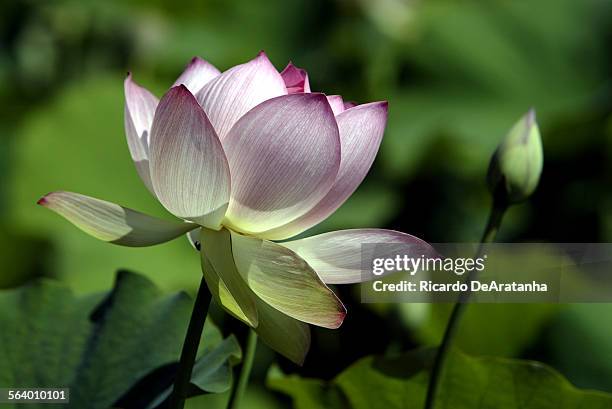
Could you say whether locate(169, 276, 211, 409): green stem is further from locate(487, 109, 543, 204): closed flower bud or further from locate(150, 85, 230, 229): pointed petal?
locate(487, 109, 543, 204): closed flower bud

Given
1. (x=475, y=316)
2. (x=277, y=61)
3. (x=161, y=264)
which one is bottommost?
(x=161, y=264)

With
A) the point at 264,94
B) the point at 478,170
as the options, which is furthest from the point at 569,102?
the point at 264,94

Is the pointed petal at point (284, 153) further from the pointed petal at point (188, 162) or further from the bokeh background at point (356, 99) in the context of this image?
the bokeh background at point (356, 99)

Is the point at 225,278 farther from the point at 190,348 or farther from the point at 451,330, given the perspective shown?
the point at 451,330

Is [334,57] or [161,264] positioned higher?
[334,57]

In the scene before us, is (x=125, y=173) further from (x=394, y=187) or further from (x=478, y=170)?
(x=478, y=170)

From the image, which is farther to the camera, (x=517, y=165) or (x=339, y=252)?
(x=517, y=165)

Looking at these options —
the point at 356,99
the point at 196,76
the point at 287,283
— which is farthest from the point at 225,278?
the point at 356,99
